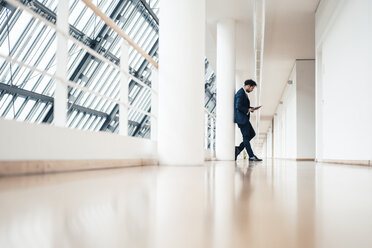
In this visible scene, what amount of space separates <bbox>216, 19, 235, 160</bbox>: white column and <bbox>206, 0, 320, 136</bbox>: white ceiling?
505mm

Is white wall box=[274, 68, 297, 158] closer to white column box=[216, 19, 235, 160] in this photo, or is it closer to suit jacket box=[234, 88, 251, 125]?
white column box=[216, 19, 235, 160]

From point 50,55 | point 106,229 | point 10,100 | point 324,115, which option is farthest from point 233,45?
point 106,229

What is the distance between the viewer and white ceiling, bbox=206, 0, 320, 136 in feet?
Result: 18.6

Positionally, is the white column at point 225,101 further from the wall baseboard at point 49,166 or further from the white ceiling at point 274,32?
the wall baseboard at point 49,166

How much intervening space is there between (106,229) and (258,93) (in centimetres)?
997

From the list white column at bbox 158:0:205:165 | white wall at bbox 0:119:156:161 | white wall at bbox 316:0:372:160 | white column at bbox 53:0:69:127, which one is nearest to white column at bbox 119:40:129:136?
white wall at bbox 0:119:156:161

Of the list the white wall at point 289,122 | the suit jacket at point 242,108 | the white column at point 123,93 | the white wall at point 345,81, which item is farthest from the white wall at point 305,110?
the white column at point 123,93

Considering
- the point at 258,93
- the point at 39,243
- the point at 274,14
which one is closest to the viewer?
the point at 39,243

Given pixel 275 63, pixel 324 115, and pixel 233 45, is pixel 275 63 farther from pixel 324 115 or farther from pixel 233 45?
pixel 324 115

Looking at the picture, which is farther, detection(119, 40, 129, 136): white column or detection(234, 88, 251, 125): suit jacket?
detection(234, 88, 251, 125): suit jacket

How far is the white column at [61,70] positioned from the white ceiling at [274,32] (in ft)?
12.1

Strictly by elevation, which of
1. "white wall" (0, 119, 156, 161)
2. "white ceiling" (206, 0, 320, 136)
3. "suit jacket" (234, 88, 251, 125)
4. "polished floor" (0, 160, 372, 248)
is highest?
"white ceiling" (206, 0, 320, 136)

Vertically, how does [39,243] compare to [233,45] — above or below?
below

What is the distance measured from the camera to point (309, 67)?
823 cm
